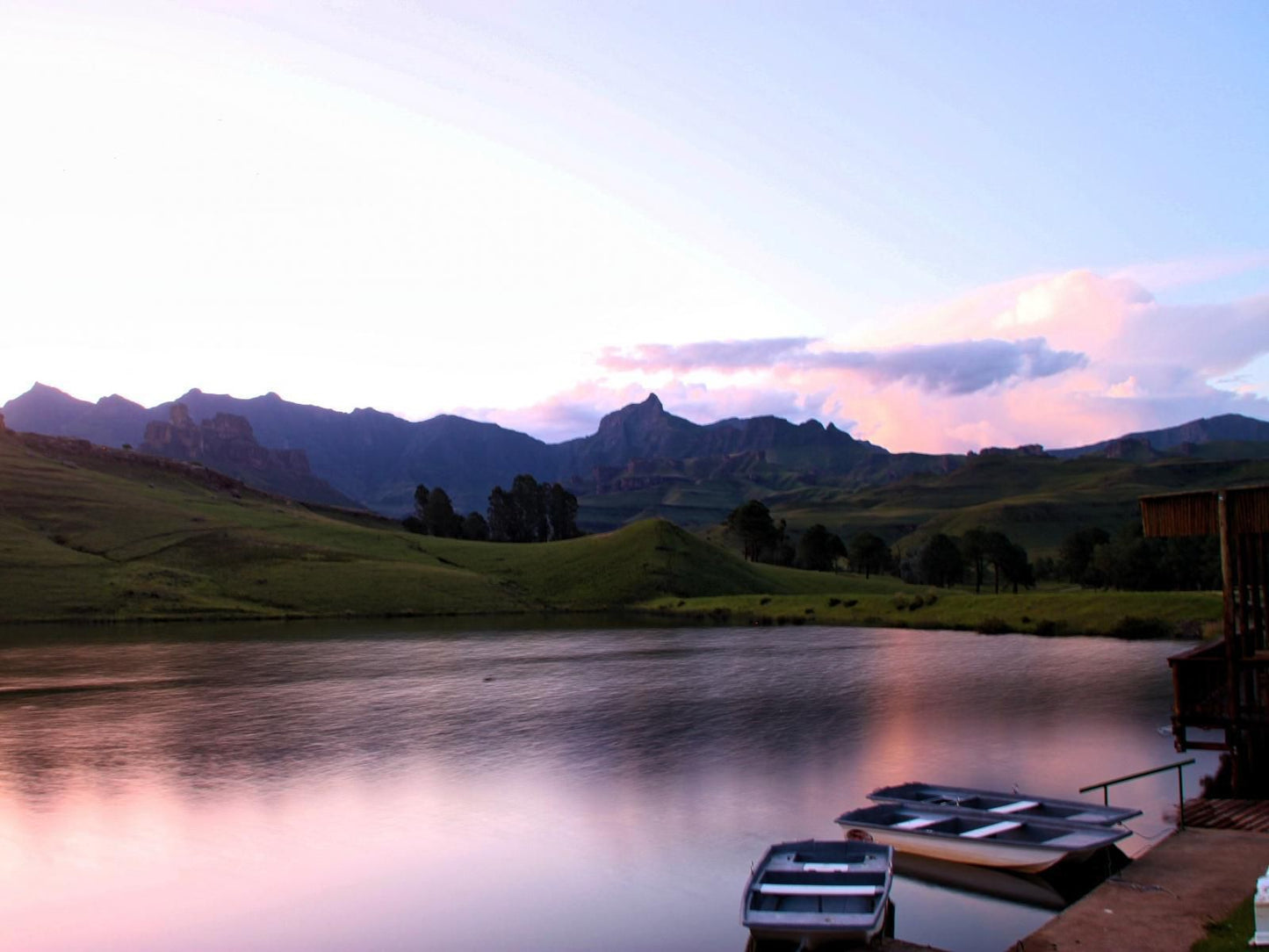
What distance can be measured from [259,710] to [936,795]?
41.9 metres

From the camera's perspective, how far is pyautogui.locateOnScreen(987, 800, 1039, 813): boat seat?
29.9 meters

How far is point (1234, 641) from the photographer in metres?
32.4

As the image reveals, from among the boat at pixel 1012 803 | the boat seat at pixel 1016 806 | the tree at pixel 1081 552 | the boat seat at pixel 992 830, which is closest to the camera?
the boat seat at pixel 992 830

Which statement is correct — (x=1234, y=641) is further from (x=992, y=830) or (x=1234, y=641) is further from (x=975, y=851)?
(x=975, y=851)

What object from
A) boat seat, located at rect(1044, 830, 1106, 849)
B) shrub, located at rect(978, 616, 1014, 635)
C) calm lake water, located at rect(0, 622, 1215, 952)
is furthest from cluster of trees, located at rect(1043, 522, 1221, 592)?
boat seat, located at rect(1044, 830, 1106, 849)

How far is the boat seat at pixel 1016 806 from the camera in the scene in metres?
29.9

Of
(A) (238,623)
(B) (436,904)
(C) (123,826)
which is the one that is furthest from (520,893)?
(A) (238,623)

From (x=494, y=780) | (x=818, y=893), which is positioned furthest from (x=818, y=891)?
(x=494, y=780)

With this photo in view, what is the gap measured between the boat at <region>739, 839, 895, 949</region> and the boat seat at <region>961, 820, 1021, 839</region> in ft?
9.42

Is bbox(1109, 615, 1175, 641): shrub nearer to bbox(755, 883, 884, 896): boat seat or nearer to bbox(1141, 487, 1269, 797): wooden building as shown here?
bbox(1141, 487, 1269, 797): wooden building

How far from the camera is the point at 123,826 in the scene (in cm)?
3678

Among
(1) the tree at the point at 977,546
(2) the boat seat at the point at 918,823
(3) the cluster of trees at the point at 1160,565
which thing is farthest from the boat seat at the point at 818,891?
(1) the tree at the point at 977,546

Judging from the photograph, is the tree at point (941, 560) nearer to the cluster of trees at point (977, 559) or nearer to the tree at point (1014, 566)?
the cluster of trees at point (977, 559)

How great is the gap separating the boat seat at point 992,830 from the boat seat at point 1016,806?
808 millimetres
